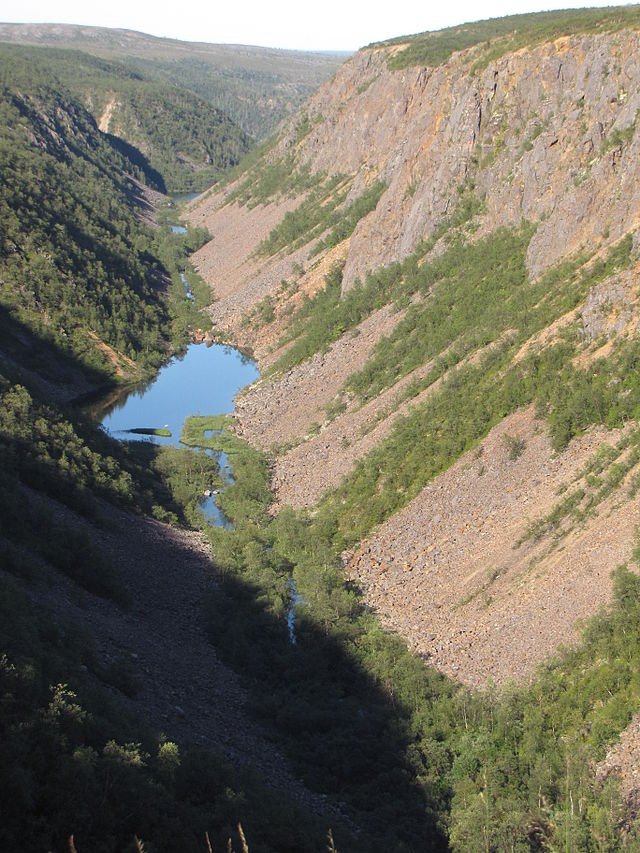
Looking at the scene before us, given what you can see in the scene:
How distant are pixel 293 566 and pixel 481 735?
40.2ft

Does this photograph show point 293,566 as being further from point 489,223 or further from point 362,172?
point 362,172

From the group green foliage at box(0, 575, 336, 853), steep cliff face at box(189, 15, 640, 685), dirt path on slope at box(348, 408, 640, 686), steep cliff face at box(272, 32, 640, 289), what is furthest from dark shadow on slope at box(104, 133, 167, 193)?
green foliage at box(0, 575, 336, 853)

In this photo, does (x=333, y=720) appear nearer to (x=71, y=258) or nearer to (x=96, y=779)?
(x=96, y=779)

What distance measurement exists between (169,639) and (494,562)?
10.2m

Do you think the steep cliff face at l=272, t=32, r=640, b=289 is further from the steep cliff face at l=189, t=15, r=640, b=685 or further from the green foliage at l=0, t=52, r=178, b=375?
the green foliage at l=0, t=52, r=178, b=375

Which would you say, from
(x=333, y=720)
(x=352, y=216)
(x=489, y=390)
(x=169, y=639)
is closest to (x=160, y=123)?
(x=352, y=216)

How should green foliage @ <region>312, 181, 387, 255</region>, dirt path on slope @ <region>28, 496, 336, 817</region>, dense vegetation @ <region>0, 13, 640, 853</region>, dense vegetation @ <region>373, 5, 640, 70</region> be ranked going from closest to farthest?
dense vegetation @ <region>0, 13, 640, 853</region> < dirt path on slope @ <region>28, 496, 336, 817</region> < dense vegetation @ <region>373, 5, 640, 70</region> < green foliage @ <region>312, 181, 387, 255</region>

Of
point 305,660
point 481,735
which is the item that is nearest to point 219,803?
point 481,735

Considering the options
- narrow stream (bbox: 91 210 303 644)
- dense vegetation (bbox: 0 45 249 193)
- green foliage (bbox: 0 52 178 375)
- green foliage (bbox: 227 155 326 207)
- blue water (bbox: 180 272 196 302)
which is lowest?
narrow stream (bbox: 91 210 303 644)

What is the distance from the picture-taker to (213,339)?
217ft

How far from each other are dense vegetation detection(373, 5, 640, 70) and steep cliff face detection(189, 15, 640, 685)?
108cm

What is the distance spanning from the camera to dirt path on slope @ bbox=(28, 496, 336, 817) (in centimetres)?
2147

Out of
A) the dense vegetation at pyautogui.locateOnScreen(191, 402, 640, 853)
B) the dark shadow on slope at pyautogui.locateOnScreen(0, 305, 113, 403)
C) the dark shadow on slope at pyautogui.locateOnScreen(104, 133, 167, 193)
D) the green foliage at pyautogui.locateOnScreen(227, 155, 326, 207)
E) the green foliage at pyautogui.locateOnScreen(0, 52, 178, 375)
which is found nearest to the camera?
the dense vegetation at pyautogui.locateOnScreen(191, 402, 640, 853)

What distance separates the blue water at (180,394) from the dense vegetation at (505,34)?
24382 millimetres
